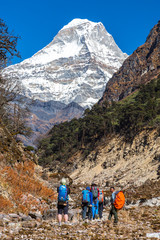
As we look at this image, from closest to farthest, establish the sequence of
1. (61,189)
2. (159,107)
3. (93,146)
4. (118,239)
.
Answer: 1. (118,239)
2. (61,189)
3. (159,107)
4. (93,146)

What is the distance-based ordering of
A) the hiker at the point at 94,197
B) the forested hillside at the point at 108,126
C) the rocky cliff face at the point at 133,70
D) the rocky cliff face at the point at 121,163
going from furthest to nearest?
the rocky cliff face at the point at 133,70, the forested hillside at the point at 108,126, the rocky cliff face at the point at 121,163, the hiker at the point at 94,197

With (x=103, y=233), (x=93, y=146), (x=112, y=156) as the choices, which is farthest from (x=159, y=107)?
(x=103, y=233)

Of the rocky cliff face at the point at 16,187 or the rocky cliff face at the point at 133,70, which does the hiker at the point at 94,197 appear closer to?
the rocky cliff face at the point at 16,187

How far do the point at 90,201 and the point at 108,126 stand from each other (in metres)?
45.3

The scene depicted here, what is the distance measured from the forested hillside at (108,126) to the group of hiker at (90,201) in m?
30.6

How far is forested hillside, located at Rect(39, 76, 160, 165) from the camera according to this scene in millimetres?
45219

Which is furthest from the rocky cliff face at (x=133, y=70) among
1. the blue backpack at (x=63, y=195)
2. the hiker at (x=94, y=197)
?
the blue backpack at (x=63, y=195)

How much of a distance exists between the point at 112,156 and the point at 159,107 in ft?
36.6

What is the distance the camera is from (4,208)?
10.3 meters

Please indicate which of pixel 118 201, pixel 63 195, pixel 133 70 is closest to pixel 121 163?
pixel 118 201

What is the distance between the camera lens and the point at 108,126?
56250mm

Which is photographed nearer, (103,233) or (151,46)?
(103,233)

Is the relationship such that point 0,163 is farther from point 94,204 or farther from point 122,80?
point 122,80

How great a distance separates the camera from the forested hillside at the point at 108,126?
45.2m
